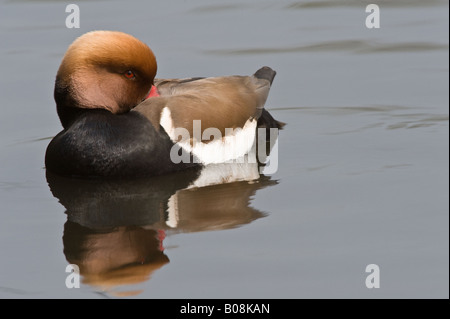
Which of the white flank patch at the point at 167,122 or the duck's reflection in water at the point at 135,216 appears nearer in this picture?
the duck's reflection in water at the point at 135,216

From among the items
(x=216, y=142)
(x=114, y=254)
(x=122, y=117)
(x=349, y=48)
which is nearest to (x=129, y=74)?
(x=122, y=117)

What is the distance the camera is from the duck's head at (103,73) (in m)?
7.47

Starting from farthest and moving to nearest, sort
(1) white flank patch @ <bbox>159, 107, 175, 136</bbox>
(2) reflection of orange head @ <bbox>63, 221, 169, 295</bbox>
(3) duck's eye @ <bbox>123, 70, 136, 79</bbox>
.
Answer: (1) white flank patch @ <bbox>159, 107, 175, 136</bbox> → (3) duck's eye @ <bbox>123, 70, 136, 79</bbox> → (2) reflection of orange head @ <bbox>63, 221, 169, 295</bbox>

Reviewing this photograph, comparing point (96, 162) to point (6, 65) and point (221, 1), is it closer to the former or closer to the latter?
point (6, 65)

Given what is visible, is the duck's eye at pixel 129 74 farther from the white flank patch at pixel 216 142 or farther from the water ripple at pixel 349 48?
the water ripple at pixel 349 48

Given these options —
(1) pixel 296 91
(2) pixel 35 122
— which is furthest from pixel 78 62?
(1) pixel 296 91

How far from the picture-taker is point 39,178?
26.0 ft

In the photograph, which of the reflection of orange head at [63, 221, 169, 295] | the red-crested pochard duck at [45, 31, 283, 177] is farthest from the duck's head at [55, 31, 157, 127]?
the reflection of orange head at [63, 221, 169, 295]

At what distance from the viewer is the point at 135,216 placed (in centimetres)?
688

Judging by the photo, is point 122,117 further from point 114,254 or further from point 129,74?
point 114,254

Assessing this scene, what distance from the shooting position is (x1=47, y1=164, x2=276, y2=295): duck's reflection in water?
19.7 feet

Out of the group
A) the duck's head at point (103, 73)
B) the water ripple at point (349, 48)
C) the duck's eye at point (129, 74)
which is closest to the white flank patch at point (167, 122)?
the duck's head at point (103, 73)

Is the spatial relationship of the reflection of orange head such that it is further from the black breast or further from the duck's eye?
the duck's eye

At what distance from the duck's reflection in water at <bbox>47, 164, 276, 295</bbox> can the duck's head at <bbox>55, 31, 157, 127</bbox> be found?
0.65 metres
